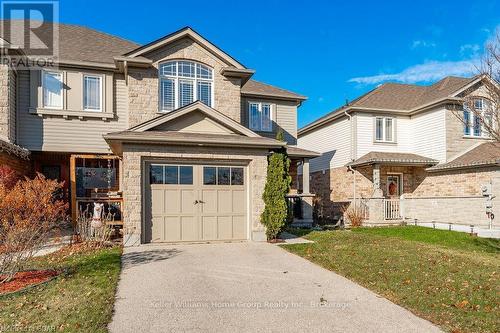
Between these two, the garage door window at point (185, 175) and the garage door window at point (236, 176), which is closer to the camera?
the garage door window at point (185, 175)

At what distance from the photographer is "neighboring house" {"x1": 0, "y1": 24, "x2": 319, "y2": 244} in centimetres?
1107

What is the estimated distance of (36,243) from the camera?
7.32m

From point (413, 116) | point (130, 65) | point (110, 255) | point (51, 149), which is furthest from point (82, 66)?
point (413, 116)

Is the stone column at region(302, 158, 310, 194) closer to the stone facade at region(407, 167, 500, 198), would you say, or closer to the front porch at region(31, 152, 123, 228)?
the stone facade at region(407, 167, 500, 198)

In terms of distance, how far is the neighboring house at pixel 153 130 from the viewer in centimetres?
1107

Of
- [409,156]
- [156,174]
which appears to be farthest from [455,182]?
[156,174]

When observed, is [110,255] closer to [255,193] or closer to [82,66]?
[255,193]

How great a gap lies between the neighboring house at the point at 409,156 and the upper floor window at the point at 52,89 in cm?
1416

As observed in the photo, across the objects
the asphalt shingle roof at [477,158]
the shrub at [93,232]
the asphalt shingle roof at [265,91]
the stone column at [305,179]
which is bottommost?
the shrub at [93,232]

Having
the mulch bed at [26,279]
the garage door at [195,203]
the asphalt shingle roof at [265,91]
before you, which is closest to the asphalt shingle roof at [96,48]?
the asphalt shingle roof at [265,91]

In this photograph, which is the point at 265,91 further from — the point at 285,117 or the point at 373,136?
the point at 373,136

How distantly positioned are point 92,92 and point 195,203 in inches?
299

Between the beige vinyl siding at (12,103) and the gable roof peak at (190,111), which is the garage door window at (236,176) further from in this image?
the beige vinyl siding at (12,103)

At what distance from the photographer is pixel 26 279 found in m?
7.07
